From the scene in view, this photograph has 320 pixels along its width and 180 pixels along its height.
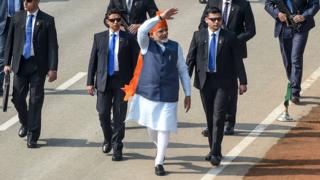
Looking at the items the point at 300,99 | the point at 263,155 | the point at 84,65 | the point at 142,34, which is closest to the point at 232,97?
the point at 263,155

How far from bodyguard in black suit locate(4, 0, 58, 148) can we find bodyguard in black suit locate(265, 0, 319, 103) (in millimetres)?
4090

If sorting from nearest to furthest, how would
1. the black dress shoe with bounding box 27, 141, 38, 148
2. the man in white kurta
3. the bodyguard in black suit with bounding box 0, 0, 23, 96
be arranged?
the man in white kurta → the black dress shoe with bounding box 27, 141, 38, 148 → the bodyguard in black suit with bounding box 0, 0, 23, 96

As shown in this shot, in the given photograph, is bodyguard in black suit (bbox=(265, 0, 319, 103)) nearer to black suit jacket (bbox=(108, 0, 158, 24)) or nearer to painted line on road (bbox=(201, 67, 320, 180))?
painted line on road (bbox=(201, 67, 320, 180))

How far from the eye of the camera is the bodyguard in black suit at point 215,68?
14180 mm

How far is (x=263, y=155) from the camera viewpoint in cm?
1480

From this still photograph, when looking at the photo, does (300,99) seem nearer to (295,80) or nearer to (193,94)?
(295,80)

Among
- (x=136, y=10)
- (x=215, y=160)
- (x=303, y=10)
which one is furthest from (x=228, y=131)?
(x=303, y=10)

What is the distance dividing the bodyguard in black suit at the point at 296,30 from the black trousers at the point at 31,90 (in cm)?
427

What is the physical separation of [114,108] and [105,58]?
72 centimetres

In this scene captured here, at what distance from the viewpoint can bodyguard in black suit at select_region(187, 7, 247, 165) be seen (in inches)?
558

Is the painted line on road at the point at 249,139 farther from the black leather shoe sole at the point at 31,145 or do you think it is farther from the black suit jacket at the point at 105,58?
the black leather shoe sole at the point at 31,145

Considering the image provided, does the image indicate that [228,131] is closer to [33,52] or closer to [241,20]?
[241,20]

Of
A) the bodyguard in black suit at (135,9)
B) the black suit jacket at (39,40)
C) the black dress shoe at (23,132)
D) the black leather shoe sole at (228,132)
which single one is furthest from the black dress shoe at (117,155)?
the bodyguard in black suit at (135,9)

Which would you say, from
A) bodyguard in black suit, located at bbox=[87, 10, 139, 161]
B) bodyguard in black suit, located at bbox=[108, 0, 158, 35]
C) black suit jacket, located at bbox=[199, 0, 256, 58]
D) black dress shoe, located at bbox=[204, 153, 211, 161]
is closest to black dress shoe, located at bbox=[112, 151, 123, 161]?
bodyguard in black suit, located at bbox=[87, 10, 139, 161]
